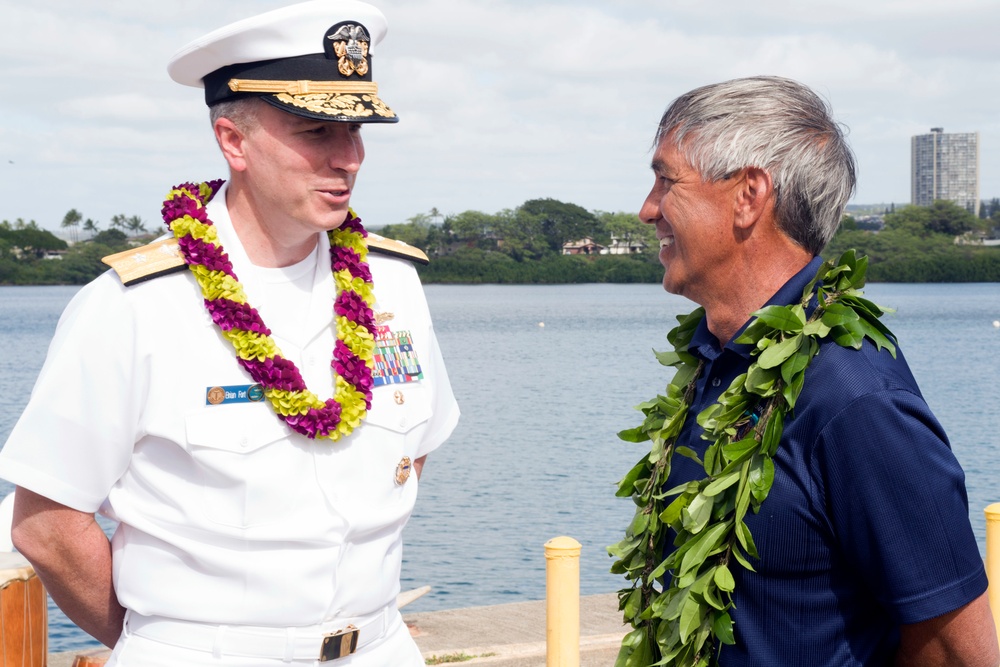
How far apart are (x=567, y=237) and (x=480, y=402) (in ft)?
260

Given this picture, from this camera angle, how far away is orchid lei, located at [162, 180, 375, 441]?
267 cm

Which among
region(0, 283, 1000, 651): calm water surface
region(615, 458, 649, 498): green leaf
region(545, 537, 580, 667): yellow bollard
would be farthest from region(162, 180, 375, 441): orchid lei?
region(0, 283, 1000, 651): calm water surface

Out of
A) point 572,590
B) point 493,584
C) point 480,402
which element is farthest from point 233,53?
point 480,402

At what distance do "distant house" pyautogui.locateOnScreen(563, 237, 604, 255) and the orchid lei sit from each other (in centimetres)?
10610

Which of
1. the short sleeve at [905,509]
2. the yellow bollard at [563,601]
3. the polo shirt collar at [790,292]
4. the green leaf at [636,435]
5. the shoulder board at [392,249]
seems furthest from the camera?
the yellow bollard at [563,601]

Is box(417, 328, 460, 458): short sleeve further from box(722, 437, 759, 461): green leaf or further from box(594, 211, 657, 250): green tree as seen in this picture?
box(594, 211, 657, 250): green tree

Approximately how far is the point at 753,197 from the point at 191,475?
1.38 m

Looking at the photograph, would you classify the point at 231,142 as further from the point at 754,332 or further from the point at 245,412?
the point at 754,332

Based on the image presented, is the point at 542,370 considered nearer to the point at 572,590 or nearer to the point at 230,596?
the point at 572,590

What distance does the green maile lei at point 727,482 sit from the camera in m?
2.33

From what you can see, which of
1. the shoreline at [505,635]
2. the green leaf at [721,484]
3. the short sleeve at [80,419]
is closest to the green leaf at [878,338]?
the green leaf at [721,484]

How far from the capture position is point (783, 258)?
8.29 feet

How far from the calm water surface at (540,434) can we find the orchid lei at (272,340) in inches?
262

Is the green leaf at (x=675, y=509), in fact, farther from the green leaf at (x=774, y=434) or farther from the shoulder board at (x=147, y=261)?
the shoulder board at (x=147, y=261)
